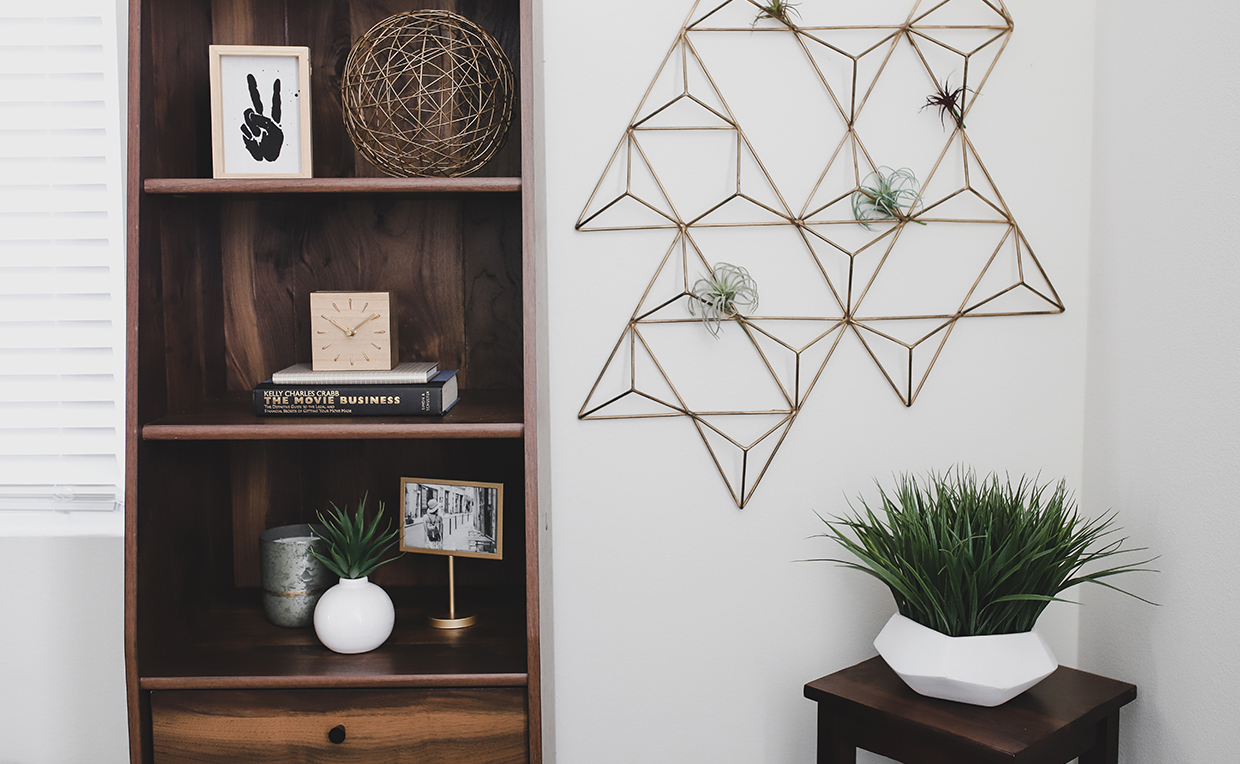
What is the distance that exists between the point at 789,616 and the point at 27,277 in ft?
5.16

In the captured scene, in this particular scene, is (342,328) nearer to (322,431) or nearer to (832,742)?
(322,431)

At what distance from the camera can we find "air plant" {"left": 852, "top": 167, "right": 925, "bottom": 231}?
1.50 metres

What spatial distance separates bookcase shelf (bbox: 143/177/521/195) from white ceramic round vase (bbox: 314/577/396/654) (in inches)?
23.0

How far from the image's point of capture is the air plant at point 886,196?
4.92ft

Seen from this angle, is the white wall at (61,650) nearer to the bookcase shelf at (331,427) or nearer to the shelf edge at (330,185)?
the bookcase shelf at (331,427)

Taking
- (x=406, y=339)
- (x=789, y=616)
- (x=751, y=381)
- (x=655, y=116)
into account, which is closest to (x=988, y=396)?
(x=751, y=381)

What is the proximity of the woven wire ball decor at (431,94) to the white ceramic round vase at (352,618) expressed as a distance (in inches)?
25.5

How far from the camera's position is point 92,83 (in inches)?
63.4

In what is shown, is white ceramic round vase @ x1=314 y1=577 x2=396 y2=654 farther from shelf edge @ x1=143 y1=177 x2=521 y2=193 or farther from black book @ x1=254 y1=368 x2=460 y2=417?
shelf edge @ x1=143 y1=177 x2=521 y2=193

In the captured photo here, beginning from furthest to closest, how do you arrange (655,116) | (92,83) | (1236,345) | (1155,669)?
(92,83) < (655,116) < (1155,669) < (1236,345)

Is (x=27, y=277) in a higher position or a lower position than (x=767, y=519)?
higher

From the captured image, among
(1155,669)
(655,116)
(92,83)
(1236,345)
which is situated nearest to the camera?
(1236,345)

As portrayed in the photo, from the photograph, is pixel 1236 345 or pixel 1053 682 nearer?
pixel 1236 345

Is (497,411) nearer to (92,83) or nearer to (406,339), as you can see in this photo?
(406,339)
